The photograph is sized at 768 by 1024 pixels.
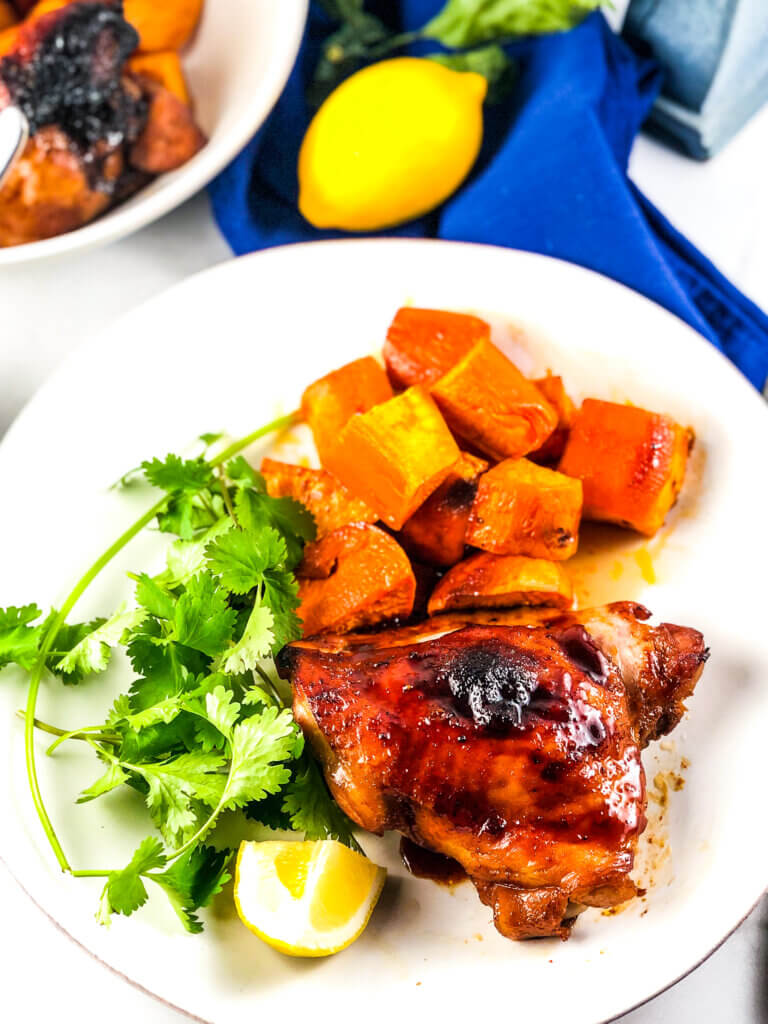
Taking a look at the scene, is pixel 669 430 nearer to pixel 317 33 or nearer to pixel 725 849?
pixel 725 849

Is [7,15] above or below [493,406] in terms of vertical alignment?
above

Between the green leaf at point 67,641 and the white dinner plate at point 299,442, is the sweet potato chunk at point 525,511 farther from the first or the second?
the green leaf at point 67,641

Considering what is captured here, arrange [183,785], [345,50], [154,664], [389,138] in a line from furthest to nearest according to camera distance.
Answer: [345,50] → [389,138] → [154,664] → [183,785]

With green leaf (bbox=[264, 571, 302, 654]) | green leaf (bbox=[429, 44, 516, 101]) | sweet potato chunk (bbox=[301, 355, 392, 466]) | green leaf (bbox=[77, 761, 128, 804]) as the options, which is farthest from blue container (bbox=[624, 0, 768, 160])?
green leaf (bbox=[77, 761, 128, 804])

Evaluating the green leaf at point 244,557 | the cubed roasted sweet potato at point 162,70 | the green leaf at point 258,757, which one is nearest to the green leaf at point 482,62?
the cubed roasted sweet potato at point 162,70

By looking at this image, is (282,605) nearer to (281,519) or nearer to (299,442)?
(281,519)

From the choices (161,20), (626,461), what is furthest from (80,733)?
(161,20)

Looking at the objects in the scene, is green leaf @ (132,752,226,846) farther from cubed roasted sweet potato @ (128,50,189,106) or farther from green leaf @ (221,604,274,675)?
cubed roasted sweet potato @ (128,50,189,106)

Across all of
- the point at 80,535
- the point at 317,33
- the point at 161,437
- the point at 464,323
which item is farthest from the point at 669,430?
the point at 317,33
